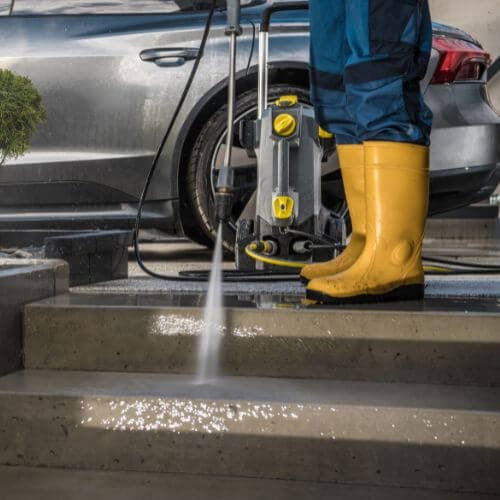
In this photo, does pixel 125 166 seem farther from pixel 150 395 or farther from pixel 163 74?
pixel 150 395

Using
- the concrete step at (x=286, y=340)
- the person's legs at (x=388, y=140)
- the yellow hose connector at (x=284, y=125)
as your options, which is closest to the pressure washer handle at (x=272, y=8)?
the yellow hose connector at (x=284, y=125)

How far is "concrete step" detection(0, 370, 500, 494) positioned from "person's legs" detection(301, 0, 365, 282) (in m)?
0.58

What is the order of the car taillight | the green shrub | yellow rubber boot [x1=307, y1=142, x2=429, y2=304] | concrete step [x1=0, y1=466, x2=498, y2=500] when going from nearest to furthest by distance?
concrete step [x1=0, y1=466, x2=498, y2=500] < yellow rubber boot [x1=307, y1=142, x2=429, y2=304] < the green shrub < the car taillight

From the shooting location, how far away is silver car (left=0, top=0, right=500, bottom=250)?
322 centimetres

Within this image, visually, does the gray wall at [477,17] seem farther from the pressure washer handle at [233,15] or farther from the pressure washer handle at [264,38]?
the pressure washer handle at [233,15]

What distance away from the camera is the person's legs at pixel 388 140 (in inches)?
71.7

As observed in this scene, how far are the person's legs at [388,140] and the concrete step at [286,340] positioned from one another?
136 mm

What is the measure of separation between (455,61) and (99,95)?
1.33m

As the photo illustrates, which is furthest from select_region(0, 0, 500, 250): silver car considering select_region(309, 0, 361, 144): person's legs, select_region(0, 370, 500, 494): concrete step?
select_region(0, 370, 500, 494): concrete step

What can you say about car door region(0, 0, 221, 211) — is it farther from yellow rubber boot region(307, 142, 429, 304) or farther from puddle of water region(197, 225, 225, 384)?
puddle of water region(197, 225, 225, 384)

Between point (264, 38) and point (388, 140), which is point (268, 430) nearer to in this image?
point (388, 140)

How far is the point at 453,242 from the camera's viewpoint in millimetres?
5461

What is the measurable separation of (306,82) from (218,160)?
46cm

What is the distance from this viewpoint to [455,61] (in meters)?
3.17
